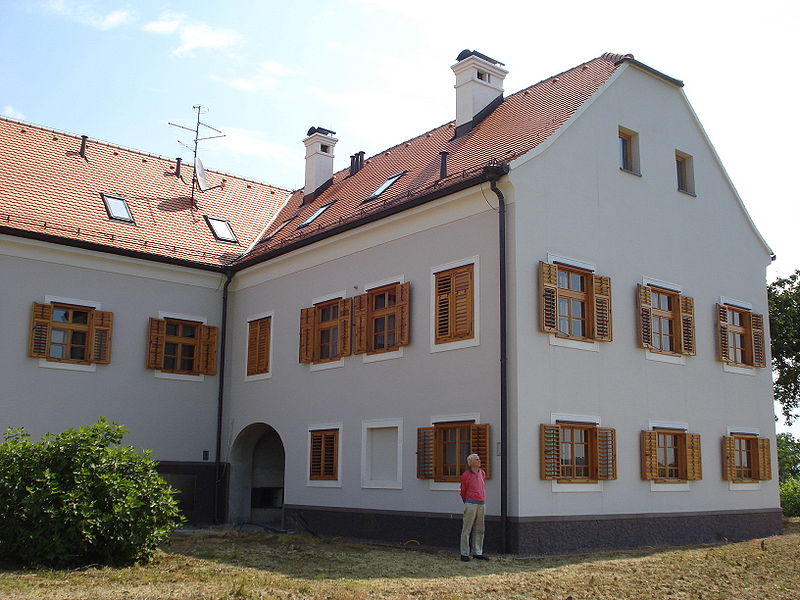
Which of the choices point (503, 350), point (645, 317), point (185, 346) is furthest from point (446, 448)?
point (185, 346)

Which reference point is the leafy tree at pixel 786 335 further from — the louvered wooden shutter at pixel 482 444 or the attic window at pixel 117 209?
the attic window at pixel 117 209

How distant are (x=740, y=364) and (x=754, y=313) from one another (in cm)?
133

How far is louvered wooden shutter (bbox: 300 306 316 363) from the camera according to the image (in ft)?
59.6

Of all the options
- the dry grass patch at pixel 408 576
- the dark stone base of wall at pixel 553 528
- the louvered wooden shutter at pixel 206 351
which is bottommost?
the dry grass patch at pixel 408 576

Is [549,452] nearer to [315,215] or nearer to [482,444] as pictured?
[482,444]

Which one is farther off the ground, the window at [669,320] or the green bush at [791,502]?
the window at [669,320]

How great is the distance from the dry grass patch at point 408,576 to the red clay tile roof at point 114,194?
779 centimetres

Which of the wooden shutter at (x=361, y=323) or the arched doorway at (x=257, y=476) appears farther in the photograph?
the arched doorway at (x=257, y=476)

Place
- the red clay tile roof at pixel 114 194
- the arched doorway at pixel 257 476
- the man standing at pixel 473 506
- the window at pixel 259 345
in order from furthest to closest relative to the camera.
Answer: the arched doorway at pixel 257 476, the window at pixel 259 345, the red clay tile roof at pixel 114 194, the man standing at pixel 473 506

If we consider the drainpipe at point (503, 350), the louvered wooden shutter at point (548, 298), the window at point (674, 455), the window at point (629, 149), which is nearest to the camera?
Result: the drainpipe at point (503, 350)

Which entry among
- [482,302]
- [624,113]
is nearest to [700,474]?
[482,302]

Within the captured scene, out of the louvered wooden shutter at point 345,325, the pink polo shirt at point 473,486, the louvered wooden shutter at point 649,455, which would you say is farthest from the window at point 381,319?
the louvered wooden shutter at point 649,455

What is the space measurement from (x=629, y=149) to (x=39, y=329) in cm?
1183

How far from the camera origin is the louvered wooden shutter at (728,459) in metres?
16.9
